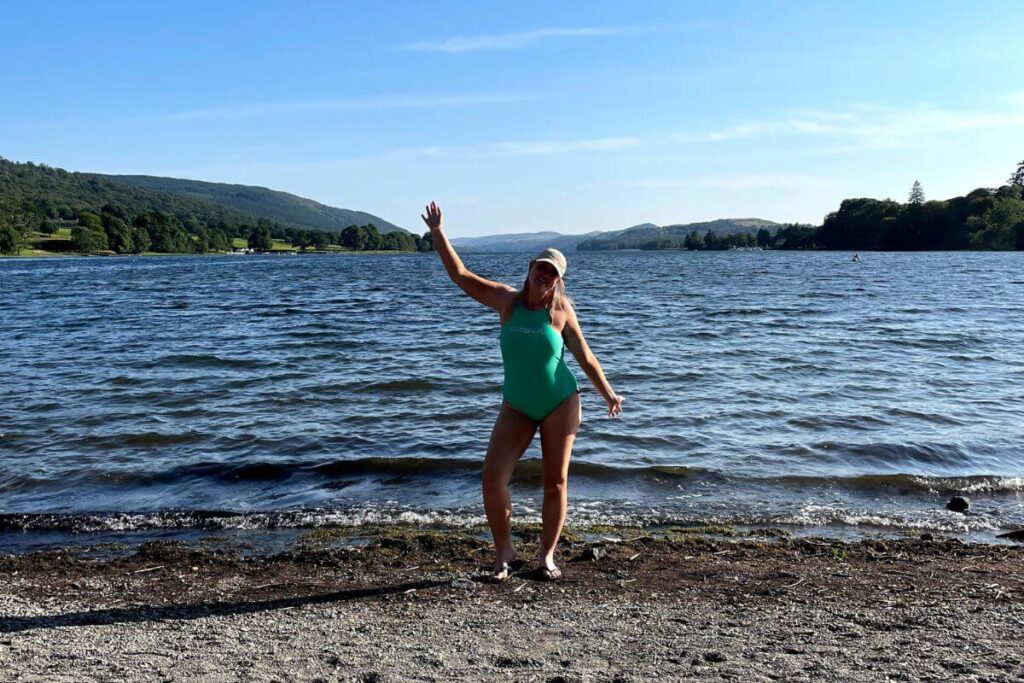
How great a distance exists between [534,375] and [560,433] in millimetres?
512

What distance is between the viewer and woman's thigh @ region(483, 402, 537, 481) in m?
6.11

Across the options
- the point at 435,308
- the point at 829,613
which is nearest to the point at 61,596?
the point at 829,613

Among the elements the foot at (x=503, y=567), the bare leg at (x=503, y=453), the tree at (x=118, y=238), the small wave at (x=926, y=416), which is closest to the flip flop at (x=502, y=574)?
the foot at (x=503, y=567)

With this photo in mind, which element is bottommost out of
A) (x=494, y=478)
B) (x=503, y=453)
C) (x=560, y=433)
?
(x=494, y=478)

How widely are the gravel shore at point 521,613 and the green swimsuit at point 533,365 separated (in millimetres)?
1418

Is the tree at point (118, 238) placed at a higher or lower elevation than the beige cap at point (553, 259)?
higher

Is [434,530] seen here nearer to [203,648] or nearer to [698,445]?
[203,648]

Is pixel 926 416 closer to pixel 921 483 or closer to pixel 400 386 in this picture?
pixel 921 483

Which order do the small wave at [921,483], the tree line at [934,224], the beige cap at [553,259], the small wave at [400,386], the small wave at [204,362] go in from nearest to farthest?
1. the beige cap at [553,259]
2. the small wave at [921,483]
3. the small wave at [400,386]
4. the small wave at [204,362]
5. the tree line at [934,224]

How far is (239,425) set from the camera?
533 inches

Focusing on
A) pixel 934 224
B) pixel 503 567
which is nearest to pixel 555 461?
pixel 503 567

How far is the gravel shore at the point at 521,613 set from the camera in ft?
15.2

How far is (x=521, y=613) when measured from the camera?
18.4 feet

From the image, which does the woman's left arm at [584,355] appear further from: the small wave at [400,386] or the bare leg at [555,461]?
the small wave at [400,386]
